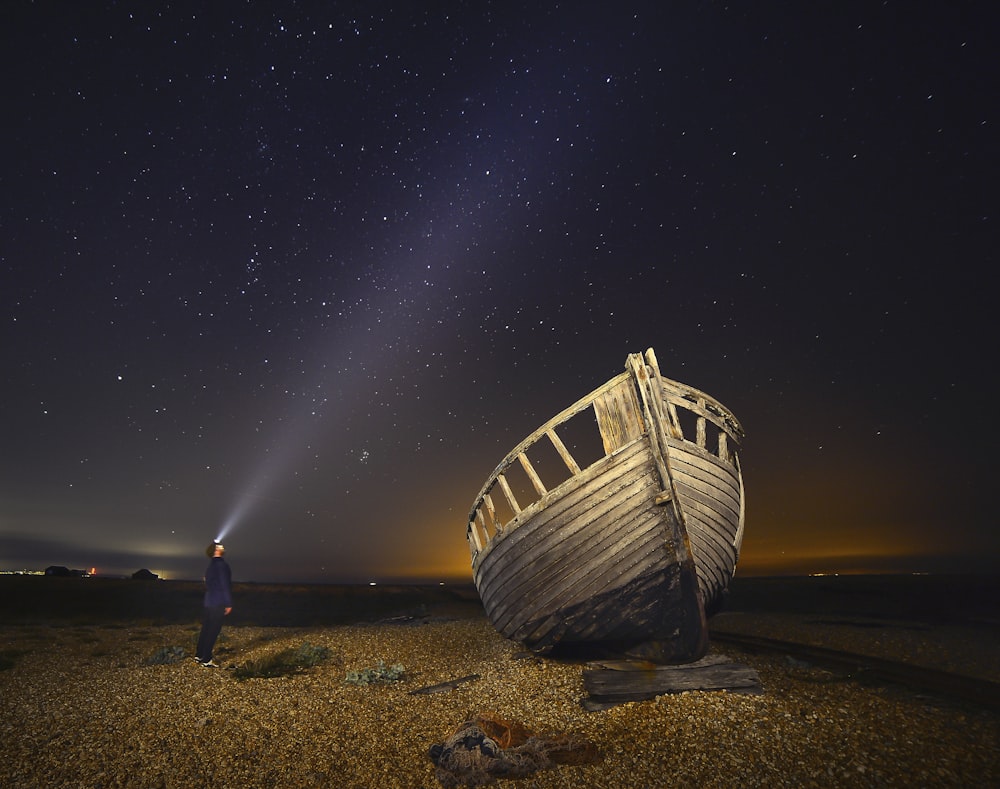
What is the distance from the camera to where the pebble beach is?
4.81m

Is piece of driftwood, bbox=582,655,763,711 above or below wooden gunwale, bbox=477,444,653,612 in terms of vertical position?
below

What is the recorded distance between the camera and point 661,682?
6980 mm

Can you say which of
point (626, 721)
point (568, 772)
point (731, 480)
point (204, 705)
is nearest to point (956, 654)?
point (731, 480)

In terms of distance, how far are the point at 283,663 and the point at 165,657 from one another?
265cm

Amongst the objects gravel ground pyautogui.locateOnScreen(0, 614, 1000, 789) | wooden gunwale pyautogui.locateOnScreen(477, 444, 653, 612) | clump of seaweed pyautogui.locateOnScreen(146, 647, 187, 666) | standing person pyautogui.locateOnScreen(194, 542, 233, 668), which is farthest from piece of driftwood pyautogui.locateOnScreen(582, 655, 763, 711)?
clump of seaweed pyautogui.locateOnScreen(146, 647, 187, 666)

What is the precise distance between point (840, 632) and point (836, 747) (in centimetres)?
1290

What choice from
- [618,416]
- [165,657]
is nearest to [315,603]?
[165,657]

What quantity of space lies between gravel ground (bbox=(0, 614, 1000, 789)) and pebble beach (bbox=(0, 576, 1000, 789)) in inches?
1.0

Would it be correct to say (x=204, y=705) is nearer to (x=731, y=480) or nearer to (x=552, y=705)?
(x=552, y=705)

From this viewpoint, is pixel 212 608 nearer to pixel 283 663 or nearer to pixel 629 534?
pixel 283 663

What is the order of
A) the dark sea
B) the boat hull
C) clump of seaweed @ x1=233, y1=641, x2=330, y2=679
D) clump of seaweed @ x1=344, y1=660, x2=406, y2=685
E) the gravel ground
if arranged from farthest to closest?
the dark sea, clump of seaweed @ x1=233, y1=641, x2=330, y2=679, clump of seaweed @ x1=344, y1=660, x2=406, y2=685, the boat hull, the gravel ground

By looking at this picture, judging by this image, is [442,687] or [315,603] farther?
[315,603]

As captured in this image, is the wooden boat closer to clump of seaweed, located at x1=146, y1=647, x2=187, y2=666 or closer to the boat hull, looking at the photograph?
the boat hull

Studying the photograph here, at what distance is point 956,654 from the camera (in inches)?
458
